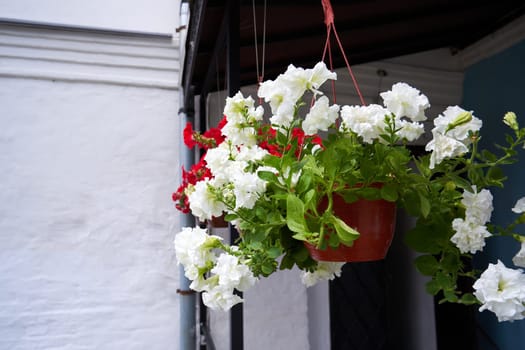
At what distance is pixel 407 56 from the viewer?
3.29 m

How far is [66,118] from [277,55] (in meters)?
1.40

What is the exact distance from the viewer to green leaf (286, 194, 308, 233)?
655 mm

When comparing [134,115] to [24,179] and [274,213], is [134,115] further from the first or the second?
[274,213]

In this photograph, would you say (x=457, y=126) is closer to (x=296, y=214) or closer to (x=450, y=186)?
(x=450, y=186)

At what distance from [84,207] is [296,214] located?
2222 mm

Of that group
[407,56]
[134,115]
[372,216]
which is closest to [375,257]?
[372,216]

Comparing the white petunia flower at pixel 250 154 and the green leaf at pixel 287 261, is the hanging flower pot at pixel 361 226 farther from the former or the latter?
the white petunia flower at pixel 250 154

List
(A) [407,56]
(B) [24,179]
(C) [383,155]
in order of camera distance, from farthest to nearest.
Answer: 1. (A) [407,56]
2. (B) [24,179]
3. (C) [383,155]

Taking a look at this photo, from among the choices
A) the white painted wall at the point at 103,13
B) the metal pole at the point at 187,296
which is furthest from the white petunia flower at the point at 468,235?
the white painted wall at the point at 103,13

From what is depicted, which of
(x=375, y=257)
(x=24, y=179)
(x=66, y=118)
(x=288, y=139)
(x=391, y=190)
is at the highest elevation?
(x=66, y=118)

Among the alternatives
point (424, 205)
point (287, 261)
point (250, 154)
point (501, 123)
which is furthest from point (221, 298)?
point (501, 123)

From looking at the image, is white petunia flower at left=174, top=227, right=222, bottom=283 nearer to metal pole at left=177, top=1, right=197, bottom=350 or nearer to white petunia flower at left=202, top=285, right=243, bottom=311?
white petunia flower at left=202, top=285, right=243, bottom=311

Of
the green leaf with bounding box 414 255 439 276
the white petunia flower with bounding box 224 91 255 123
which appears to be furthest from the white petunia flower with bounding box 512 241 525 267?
the white petunia flower with bounding box 224 91 255 123

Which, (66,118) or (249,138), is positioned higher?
(66,118)
